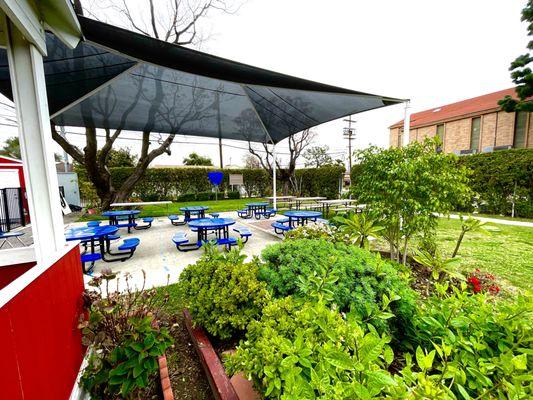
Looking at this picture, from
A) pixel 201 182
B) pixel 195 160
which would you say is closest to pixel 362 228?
pixel 201 182

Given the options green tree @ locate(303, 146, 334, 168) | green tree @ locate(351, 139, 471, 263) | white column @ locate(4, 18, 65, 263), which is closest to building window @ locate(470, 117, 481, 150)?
green tree @ locate(303, 146, 334, 168)

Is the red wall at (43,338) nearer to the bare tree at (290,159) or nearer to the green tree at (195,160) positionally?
the bare tree at (290,159)

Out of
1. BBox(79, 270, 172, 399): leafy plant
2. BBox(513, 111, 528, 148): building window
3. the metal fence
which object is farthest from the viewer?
BBox(513, 111, 528, 148): building window

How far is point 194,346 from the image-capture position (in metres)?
2.22

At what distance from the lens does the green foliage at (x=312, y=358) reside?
0.89m

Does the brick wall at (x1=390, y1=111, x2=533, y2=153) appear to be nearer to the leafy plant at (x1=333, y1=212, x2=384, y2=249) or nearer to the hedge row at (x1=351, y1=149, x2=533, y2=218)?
the hedge row at (x1=351, y1=149, x2=533, y2=218)

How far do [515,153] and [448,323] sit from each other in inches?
476

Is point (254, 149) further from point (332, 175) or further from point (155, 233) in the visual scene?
point (155, 233)

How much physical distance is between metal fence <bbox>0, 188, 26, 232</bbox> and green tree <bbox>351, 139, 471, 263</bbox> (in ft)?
34.7

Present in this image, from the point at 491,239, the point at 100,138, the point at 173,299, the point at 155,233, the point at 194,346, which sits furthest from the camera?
the point at 100,138

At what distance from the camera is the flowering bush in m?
2.96

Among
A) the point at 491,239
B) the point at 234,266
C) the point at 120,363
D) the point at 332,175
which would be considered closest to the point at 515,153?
the point at 491,239

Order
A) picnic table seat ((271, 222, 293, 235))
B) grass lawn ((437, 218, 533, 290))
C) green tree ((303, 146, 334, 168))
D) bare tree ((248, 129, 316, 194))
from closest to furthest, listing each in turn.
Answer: grass lawn ((437, 218, 533, 290))
picnic table seat ((271, 222, 293, 235))
bare tree ((248, 129, 316, 194))
green tree ((303, 146, 334, 168))

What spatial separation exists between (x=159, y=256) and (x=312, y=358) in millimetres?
4699
